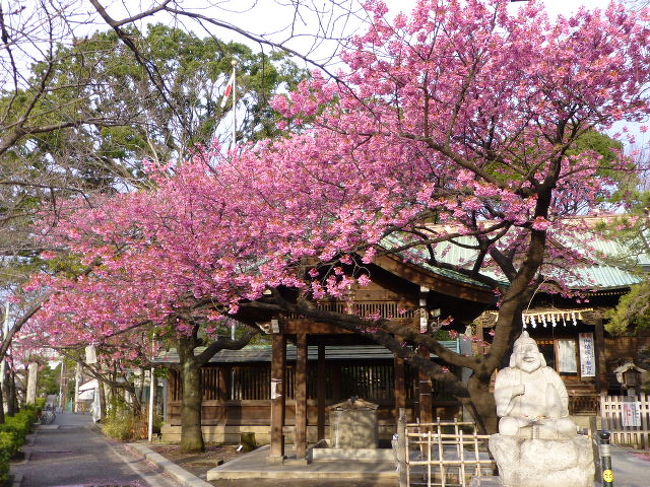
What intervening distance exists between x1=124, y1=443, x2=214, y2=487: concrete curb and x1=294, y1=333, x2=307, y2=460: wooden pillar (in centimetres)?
258

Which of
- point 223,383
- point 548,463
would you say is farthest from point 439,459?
point 223,383

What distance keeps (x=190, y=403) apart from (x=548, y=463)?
14.3m

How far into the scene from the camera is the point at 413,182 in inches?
587

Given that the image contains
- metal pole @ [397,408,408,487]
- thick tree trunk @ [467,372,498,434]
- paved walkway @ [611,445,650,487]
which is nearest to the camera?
metal pole @ [397,408,408,487]

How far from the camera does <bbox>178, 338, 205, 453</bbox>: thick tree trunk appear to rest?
2133 centimetres

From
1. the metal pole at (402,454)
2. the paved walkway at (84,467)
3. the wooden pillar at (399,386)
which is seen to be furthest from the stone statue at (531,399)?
the paved walkway at (84,467)

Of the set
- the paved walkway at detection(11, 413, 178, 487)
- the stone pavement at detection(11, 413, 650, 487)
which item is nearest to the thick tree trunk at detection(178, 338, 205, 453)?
the stone pavement at detection(11, 413, 650, 487)

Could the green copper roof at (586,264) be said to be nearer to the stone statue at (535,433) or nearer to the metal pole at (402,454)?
the metal pole at (402,454)

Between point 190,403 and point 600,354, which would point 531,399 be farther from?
point 600,354

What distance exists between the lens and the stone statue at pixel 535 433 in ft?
31.0

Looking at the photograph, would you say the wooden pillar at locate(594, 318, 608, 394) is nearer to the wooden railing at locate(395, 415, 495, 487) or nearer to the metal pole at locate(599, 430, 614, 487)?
the wooden railing at locate(395, 415, 495, 487)

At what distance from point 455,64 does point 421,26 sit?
0.99 metres

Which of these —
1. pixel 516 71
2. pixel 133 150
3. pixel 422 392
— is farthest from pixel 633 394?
pixel 133 150

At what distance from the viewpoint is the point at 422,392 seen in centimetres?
1588
